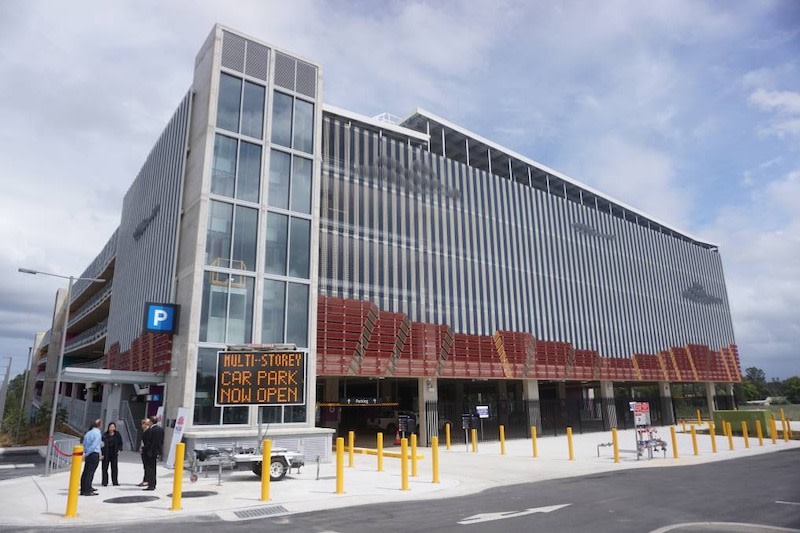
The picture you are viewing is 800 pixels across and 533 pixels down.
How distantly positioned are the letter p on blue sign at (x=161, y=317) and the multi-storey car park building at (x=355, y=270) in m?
0.70

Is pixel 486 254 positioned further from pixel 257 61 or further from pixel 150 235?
pixel 150 235

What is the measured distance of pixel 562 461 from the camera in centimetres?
2372

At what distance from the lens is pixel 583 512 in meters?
11.8

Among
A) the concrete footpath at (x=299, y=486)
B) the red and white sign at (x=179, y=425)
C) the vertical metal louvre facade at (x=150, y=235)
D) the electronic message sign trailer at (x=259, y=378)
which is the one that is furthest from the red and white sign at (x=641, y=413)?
the vertical metal louvre facade at (x=150, y=235)

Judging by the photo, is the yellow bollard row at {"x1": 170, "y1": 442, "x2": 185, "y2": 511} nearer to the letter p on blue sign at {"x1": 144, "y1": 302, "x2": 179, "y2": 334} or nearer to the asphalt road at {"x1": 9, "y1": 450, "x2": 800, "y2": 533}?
the asphalt road at {"x1": 9, "y1": 450, "x2": 800, "y2": 533}

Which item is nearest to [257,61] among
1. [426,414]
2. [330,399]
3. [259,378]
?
[259,378]

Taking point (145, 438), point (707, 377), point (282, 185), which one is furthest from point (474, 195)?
point (707, 377)

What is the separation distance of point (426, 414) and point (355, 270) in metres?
10.1

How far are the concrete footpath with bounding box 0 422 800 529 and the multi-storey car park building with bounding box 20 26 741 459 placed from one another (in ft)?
12.0

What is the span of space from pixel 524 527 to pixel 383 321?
2117 cm

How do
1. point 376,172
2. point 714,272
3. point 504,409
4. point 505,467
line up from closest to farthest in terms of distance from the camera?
point 505,467
point 376,172
point 504,409
point 714,272

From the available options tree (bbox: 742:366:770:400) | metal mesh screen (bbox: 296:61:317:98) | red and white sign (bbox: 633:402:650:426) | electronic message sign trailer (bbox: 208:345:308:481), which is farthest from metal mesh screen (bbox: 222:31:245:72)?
tree (bbox: 742:366:770:400)

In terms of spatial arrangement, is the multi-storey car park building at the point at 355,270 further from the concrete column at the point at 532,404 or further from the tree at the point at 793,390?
the tree at the point at 793,390

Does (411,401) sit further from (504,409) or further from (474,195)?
(474,195)
